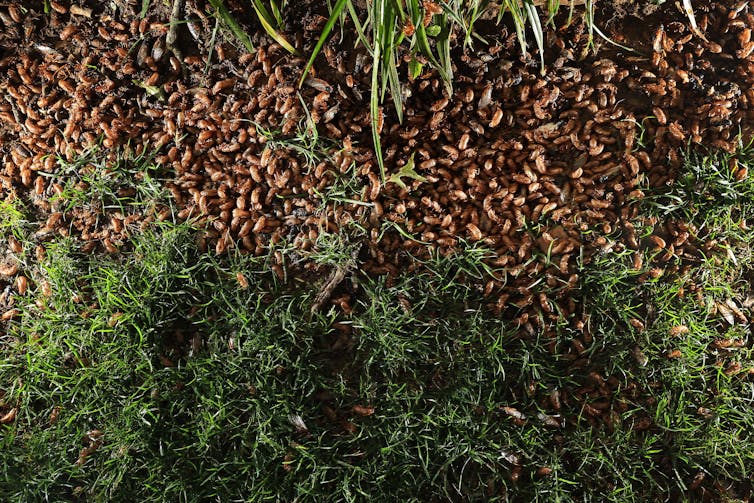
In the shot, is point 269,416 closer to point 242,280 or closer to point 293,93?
point 242,280

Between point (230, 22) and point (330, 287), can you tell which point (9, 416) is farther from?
point (230, 22)

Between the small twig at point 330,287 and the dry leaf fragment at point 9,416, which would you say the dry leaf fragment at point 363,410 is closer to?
the small twig at point 330,287

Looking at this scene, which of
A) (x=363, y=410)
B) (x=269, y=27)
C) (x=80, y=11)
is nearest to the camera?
(x=269, y=27)

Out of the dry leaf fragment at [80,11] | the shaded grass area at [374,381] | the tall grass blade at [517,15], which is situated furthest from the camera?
the dry leaf fragment at [80,11]

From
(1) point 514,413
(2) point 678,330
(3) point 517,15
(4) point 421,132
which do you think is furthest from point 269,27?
(2) point 678,330

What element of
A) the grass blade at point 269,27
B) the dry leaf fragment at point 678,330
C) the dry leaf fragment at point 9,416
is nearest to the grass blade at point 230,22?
the grass blade at point 269,27

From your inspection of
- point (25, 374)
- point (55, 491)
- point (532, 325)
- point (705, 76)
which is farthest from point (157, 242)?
point (705, 76)

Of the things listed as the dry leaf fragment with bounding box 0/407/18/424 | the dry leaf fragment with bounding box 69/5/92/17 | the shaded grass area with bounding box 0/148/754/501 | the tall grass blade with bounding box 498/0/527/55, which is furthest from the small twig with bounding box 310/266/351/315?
the dry leaf fragment with bounding box 69/5/92/17

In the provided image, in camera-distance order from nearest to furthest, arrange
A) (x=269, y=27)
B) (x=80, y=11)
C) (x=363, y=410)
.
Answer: (x=269, y=27) → (x=363, y=410) → (x=80, y=11)

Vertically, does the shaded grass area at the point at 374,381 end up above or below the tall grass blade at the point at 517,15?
below
